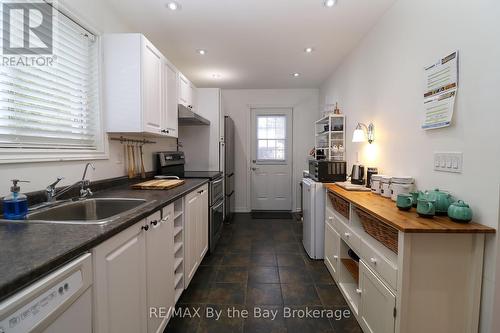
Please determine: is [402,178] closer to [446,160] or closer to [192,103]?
[446,160]

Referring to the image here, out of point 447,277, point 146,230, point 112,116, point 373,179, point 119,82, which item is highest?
point 119,82

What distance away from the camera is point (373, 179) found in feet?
6.81

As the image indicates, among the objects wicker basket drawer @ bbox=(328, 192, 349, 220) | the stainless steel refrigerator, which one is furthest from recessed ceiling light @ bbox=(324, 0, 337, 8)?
the stainless steel refrigerator

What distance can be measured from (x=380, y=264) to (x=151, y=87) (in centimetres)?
224

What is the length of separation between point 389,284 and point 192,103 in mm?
3097

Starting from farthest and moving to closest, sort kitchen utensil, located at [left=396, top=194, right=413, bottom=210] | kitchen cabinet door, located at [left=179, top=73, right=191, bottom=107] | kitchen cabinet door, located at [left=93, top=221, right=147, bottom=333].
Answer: kitchen cabinet door, located at [left=179, top=73, right=191, bottom=107] < kitchen utensil, located at [left=396, top=194, right=413, bottom=210] < kitchen cabinet door, located at [left=93, top=221, right=147, bottom=333]

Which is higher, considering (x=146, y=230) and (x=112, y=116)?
(x=112, y=116)

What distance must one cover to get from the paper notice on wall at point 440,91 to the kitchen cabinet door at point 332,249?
122 centimetres

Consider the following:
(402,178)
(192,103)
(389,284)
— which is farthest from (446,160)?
(192,103)

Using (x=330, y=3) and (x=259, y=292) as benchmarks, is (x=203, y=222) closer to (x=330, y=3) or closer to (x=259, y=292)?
(x=259, y=292)

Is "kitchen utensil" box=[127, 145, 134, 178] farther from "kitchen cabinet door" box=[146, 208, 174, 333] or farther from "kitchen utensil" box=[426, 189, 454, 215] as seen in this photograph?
"kitchen utensil" box=[426, 189, 454, 215]

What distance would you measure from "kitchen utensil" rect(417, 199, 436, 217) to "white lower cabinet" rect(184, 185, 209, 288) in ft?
5.46

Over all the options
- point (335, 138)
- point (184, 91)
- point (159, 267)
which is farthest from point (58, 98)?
point (335, 138)

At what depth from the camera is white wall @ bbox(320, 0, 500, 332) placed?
3.88 feet
